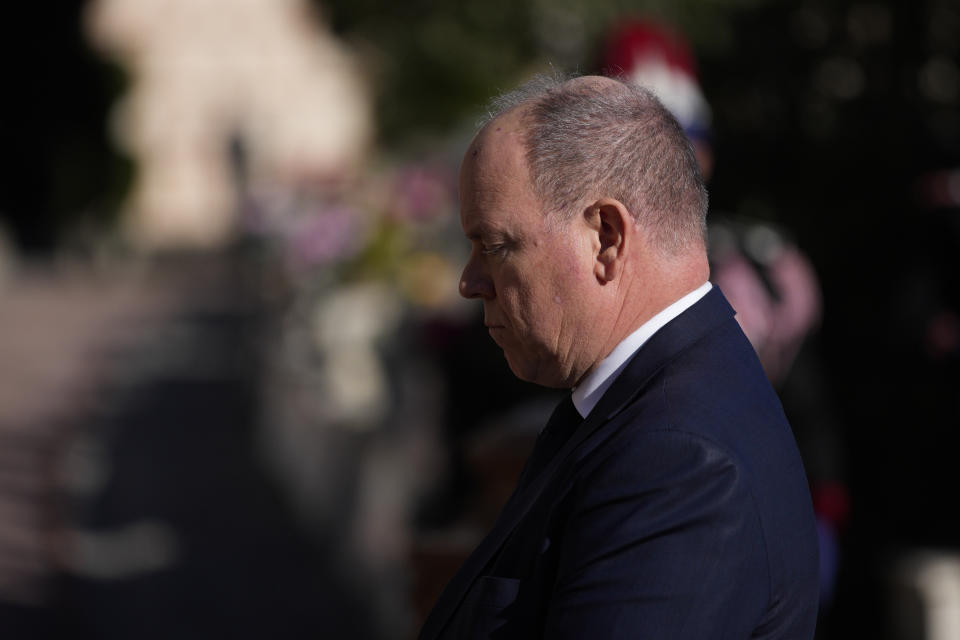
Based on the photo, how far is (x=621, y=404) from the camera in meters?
1.53

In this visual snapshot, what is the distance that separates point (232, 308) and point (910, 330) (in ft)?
70.0

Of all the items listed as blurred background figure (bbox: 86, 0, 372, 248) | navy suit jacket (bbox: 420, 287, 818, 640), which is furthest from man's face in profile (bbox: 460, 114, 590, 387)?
blurred background figure (bbox: 86, 0, 372, 248)

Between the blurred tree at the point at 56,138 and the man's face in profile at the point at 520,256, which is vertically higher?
Result: the man's face in profile at the point at 520,256

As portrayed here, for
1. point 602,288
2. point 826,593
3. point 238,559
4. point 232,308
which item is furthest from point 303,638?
point 232,308

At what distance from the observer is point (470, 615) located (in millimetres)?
1535

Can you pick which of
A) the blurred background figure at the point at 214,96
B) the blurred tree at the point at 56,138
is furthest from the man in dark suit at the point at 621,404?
the blurred background figure at the point at 214,96

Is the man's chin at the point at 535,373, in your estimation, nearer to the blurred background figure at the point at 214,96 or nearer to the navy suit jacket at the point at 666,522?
the navy suit jacket at the point at 666,522

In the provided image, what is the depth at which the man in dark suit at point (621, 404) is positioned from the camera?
138 cm

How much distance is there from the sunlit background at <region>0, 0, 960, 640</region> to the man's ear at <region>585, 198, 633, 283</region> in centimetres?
49

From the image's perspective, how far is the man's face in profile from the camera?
1.58m

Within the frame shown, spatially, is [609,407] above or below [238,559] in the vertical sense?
above

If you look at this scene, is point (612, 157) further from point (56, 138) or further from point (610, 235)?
point (56, 138)

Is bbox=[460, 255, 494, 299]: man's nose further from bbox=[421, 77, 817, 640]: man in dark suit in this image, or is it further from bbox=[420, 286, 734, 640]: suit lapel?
bbox=[420, 286, 734, 640]: suit lapel

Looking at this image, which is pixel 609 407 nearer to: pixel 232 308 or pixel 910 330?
pixel 910 330
